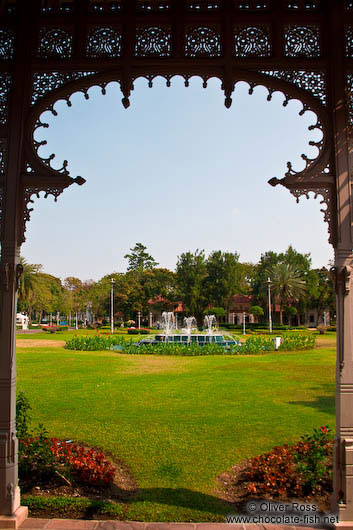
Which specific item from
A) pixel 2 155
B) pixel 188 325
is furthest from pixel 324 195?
pixel 188 325

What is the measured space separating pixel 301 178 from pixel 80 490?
383 cm

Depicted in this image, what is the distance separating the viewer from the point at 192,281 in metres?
44.8

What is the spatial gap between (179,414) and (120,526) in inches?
157

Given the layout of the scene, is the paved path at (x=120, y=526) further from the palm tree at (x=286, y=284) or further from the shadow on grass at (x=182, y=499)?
the palm tree at (x=286, y=284)

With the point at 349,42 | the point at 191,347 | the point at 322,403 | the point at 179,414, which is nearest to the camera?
the point at 349,42

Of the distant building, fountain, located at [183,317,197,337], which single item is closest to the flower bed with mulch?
fountain, located at [183,317,197,337]

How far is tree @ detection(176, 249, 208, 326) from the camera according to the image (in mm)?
44719

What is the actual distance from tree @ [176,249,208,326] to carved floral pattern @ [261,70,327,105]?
4087 cm

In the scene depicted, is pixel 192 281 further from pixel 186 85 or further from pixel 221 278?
pixel 186 85

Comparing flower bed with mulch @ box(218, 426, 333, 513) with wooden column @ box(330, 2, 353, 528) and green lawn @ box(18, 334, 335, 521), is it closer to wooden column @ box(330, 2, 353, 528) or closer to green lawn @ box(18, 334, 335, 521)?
green lawn @ box(18, 334, 335, 521)

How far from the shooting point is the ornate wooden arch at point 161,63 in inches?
144

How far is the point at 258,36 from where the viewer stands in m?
3.79

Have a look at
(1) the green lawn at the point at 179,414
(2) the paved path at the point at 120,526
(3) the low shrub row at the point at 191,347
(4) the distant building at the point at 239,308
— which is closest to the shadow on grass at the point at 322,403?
(1) the green lawn at the point at 179,414

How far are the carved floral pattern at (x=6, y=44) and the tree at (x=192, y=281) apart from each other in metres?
41.0
